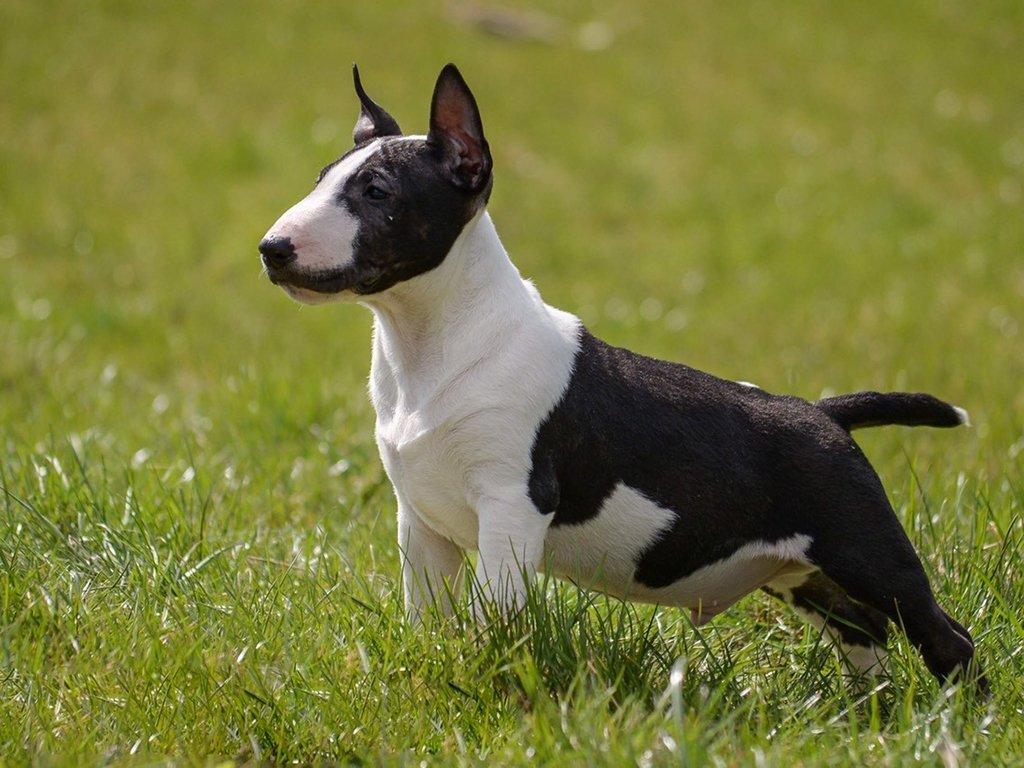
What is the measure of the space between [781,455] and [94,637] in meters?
1.82

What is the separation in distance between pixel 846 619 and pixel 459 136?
172 cm

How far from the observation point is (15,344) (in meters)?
7.62

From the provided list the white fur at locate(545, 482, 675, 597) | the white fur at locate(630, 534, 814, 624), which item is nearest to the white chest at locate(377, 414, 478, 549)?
the white fur at locate(545, 482, 675, 597)

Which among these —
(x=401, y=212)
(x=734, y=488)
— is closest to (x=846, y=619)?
(x=734, y=488)

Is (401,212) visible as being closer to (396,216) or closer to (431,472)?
(396,216)

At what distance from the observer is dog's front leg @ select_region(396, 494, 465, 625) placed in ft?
12.0

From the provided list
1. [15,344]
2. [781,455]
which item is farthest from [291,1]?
[781,455]

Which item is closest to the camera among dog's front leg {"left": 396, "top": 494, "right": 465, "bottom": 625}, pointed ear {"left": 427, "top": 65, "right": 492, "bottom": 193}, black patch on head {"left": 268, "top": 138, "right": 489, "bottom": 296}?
black patch on head {"left": 268, "top": 138, "right": 489, "bottom": 296}

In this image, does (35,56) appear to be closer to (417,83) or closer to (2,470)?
(417,83)

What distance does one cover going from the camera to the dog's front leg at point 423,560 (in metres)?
3.64

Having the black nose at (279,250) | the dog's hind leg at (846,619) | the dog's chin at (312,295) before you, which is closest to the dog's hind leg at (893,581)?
the dog's hind leg at (846,619)

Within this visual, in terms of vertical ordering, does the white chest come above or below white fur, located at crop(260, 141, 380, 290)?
below

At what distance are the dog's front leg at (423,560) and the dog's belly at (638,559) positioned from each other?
303 millimetres

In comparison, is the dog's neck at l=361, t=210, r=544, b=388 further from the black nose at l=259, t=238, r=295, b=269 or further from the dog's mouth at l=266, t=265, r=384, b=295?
the black nose at l=259, t=238, r=295, b=269
